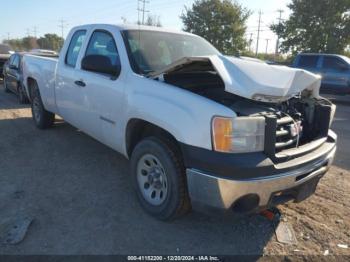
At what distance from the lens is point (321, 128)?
12.1ft

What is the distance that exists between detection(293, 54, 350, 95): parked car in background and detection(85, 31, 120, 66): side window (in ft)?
38.2

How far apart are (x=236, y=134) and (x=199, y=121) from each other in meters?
0.31

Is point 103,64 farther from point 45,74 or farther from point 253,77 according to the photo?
point 45,74

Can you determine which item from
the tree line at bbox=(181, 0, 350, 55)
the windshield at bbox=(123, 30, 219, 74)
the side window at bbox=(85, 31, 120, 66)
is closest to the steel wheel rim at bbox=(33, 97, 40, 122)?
the side window at bbox=(85, 31, 120, 66)

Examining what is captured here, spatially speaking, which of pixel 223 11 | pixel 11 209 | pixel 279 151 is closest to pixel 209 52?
pixel 279 151

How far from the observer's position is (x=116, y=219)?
352cm

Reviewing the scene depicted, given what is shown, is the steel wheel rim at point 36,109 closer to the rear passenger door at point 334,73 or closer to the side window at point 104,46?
the side window at point 104,46

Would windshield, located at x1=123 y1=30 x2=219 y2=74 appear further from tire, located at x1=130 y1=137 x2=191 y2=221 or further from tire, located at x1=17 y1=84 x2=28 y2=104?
tire, located at x1=17 y1=84 x2=28 y2=104

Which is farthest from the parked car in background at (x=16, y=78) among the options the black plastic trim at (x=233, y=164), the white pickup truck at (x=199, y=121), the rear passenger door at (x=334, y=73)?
the rear passenger door at (x=334, y=73)

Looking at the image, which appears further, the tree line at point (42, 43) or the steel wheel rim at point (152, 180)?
the tree line at point (42, 43)

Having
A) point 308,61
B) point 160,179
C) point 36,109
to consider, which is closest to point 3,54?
point 36,109

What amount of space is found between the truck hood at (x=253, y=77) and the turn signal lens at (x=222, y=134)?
1.04 ft

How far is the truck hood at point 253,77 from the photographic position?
116 inches

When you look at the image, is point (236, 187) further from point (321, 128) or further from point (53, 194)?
point (53, 194)
